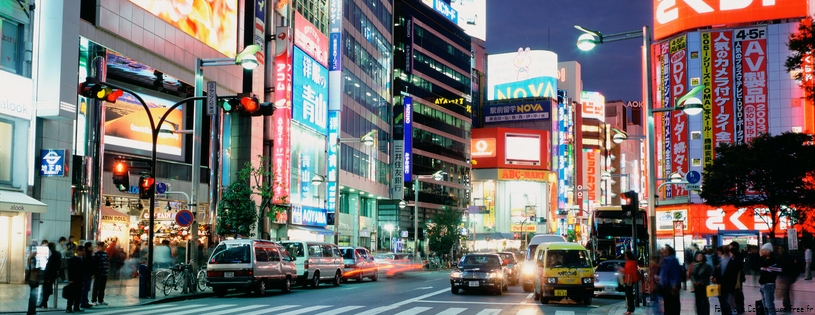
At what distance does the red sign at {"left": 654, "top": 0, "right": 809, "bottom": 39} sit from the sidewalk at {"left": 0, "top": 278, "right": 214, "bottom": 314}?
65878 millimetres

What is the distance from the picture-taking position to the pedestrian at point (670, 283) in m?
15.7

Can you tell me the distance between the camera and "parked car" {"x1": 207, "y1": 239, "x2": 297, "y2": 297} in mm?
25234

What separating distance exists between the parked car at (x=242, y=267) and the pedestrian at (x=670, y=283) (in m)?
13.4

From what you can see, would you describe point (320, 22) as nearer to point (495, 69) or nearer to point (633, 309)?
point (633, 309)

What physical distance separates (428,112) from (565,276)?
260 ft

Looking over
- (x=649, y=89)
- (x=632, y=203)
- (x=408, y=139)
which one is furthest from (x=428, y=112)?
(x=632, y=203)

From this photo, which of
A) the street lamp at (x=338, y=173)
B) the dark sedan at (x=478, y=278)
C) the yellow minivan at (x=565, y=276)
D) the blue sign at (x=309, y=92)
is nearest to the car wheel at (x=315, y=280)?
the dark sedan at (x=478, y=278)

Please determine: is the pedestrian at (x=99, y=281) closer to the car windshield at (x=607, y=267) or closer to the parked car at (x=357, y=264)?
the parked car at (x=357, y=264)

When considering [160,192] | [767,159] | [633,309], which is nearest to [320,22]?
[160,192]

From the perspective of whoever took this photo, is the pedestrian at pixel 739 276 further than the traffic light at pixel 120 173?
No

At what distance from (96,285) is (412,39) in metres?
78.3

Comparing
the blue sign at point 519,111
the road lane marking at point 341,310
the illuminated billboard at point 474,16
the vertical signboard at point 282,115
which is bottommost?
the road lane marking at point 341,310

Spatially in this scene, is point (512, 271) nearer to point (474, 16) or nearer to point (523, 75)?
point (474, 16)

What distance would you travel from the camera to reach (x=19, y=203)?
26.3 m
